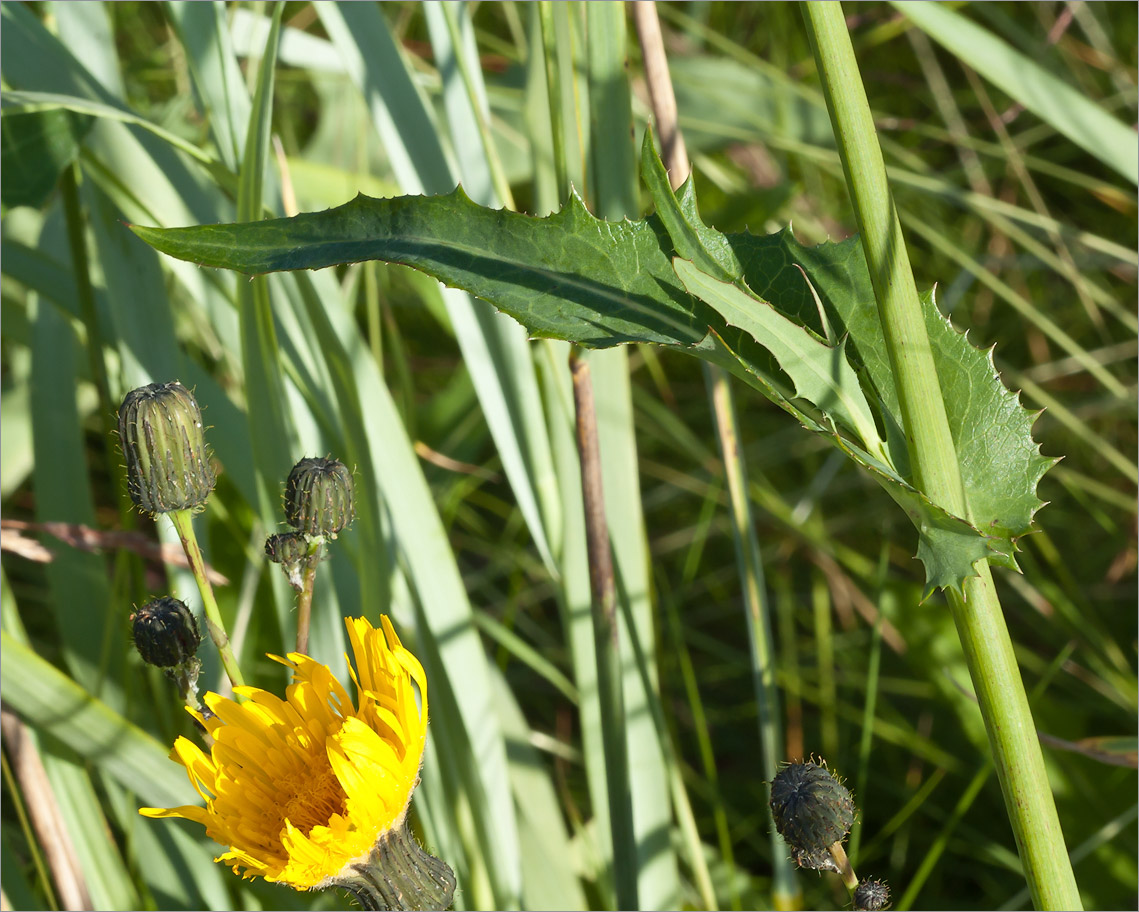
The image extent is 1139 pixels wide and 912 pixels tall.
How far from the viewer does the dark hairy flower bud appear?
0.47m

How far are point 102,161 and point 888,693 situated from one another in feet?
3.65

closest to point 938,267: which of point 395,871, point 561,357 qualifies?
point 561,357

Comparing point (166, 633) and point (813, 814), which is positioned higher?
point (166, 633)

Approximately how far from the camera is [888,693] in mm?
1241

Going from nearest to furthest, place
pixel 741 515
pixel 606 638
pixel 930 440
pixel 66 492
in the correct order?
pixel 930 440, pixel 606 638, pixel 741 515, pixel 66 492

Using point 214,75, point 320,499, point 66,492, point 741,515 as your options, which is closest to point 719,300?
point 320,499

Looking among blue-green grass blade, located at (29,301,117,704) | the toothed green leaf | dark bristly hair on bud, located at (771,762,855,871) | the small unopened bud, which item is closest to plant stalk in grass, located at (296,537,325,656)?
the small unopened bud

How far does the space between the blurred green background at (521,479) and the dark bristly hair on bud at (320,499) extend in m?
0.22

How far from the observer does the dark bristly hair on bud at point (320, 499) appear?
18.7 inches

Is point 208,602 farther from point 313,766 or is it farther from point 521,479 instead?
point 521,479

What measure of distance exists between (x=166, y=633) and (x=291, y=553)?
0.07m

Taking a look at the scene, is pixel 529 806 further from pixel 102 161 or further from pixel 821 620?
A: pixel 102 161

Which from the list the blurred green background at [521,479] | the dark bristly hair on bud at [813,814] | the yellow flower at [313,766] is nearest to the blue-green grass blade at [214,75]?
Result: the blurred green background at [521,479]

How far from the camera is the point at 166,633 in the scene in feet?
1.54
